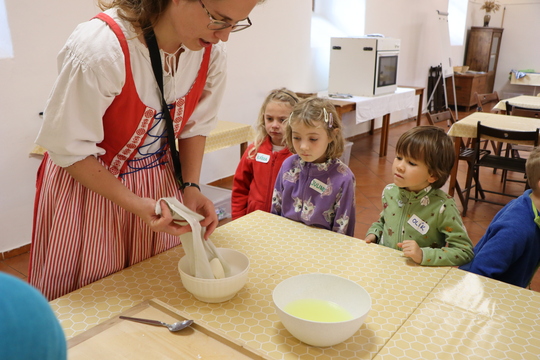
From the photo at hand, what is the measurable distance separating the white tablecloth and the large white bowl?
13.5ft

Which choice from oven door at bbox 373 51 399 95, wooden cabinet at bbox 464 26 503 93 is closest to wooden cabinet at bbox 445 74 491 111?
wooden cabinet at bbox 464 26 503 93

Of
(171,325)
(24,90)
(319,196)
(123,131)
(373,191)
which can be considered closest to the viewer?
(171,325)

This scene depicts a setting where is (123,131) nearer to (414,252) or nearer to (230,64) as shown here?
(414,252)

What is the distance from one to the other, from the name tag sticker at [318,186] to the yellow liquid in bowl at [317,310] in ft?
2.41

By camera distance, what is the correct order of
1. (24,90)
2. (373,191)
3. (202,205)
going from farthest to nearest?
(373,191) → (24,90) → (202,205)

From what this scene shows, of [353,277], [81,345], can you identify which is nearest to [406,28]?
[353,277]

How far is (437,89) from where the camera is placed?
862cm

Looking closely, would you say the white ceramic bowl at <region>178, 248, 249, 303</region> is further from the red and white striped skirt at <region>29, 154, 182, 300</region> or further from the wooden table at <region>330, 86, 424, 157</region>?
the wooden table at <region>330, 86, 424, 157</region>

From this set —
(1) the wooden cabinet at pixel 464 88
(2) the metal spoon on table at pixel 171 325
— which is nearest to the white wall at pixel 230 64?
(1) the wooden cabinet at pixel 464 88

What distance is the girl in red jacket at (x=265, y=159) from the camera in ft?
6.84

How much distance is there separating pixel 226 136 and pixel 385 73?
3.11 meters

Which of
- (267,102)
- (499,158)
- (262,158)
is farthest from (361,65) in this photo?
(262,158)

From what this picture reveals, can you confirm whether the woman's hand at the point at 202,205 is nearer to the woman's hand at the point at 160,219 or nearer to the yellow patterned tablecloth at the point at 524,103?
the woman's hand at the point at 160,219

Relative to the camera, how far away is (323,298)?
98cm
